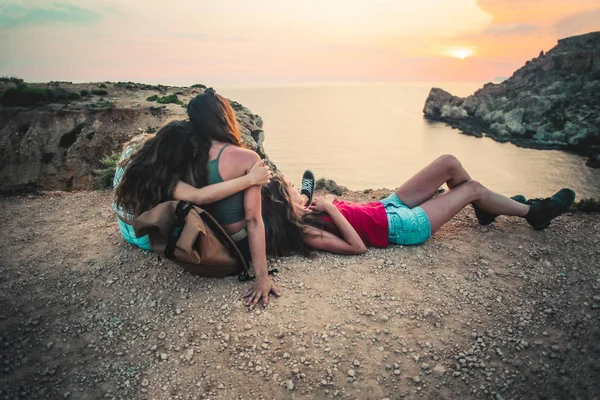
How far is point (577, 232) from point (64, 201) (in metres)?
9.93

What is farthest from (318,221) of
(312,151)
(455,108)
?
(455,108)

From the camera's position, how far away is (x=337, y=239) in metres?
4.85

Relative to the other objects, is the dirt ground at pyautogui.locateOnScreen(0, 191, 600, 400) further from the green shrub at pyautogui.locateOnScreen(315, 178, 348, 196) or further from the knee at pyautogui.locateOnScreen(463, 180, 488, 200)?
the green shrub at pyautogui.locateOnScreen(315, 178, 348, 196)

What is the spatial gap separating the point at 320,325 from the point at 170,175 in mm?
2383

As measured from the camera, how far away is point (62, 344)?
3.61 m

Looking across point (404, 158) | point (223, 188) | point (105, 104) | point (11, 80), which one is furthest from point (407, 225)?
point (11, 80)

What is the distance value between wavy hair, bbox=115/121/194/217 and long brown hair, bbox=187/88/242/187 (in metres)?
0.10

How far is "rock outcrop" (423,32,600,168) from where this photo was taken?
27812 mm

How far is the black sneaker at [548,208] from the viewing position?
515 centimetres

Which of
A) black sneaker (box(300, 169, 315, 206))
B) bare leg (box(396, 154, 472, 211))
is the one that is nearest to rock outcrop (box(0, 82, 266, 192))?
black sneaker (box(300, 169, 315, 206))

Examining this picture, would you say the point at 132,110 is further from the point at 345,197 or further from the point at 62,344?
the point at 62,344

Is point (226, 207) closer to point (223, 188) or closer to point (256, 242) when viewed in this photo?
point (223, 188)

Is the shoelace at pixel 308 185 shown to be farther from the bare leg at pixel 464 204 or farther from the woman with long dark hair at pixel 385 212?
the bare leg at pixel 464 204

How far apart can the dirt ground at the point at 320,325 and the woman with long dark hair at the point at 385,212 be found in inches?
10.2
